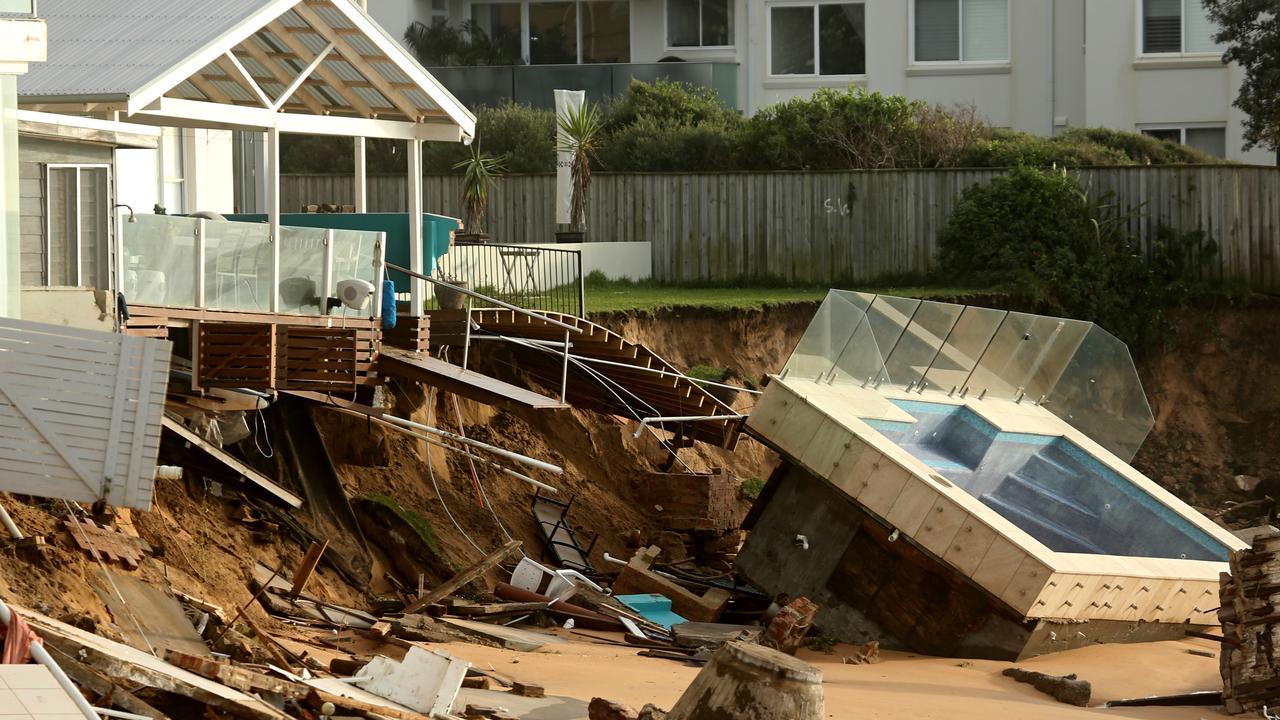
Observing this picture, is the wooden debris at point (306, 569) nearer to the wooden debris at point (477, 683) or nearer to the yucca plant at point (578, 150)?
the wooden debris at point (477, 683)

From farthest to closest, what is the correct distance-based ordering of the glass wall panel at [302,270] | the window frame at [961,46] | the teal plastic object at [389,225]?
1. the window frame at [961,46]
2. the teal plastic object at [389,225]
3. the glass wall panel at [302,270]

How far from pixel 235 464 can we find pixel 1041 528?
8302 mm

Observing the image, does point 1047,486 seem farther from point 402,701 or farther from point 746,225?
point 746,225

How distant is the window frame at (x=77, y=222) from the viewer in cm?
1337

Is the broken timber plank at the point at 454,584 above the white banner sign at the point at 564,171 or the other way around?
the other way around

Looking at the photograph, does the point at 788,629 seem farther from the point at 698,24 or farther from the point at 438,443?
the point at 698,24

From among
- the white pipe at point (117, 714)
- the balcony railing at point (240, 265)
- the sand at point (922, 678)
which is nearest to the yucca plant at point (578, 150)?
the balcony railing at point (240, 265)

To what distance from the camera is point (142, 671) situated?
358 inches

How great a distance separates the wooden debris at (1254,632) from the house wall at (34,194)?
10004 millimetres

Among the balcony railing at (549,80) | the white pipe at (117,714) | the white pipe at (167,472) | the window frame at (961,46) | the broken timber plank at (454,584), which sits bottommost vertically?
the broken timber plank at (454,584)

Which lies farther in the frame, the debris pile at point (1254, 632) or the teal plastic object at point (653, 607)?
the teal plastic object at point (653, 607)

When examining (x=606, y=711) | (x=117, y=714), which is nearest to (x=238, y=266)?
(x=606, y=711)

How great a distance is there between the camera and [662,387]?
21.3 metres

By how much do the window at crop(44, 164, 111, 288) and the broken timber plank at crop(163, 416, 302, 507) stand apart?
1.81 meters
